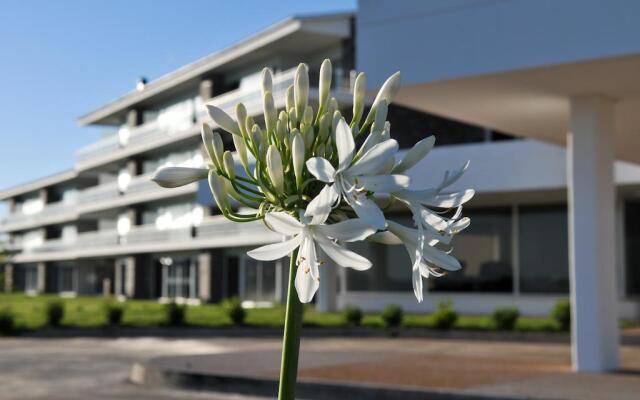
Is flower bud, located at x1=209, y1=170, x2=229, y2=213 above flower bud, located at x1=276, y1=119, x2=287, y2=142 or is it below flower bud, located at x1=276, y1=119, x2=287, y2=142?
below

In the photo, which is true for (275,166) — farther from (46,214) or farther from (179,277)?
(46,214)

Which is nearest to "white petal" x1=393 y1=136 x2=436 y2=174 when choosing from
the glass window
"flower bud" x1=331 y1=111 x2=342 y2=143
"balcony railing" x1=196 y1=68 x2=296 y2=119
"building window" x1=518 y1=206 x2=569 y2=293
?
"flower bud" x1=331 y1=111 x2=342 y2=143

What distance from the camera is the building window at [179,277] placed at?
5144 cm

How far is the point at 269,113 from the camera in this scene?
8.16 ft

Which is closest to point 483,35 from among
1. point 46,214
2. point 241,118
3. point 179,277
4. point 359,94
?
point 359,94

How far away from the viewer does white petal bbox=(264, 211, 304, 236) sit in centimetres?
223

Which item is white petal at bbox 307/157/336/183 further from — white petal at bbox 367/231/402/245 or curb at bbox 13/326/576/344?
curb at bbox 13/326/576/344

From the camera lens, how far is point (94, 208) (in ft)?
210

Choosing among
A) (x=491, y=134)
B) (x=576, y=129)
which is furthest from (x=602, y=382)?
(x=491, y=134)

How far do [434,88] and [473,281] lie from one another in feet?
68.2

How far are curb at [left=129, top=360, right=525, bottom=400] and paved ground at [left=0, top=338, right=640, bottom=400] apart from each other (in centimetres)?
21

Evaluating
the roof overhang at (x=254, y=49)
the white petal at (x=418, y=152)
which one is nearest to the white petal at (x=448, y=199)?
the white petal at (x=418, y=152)

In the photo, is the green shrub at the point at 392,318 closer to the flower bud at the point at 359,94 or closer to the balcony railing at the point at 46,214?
the flower bud at the point at 359,94

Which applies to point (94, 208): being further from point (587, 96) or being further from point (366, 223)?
point (366, 223)
